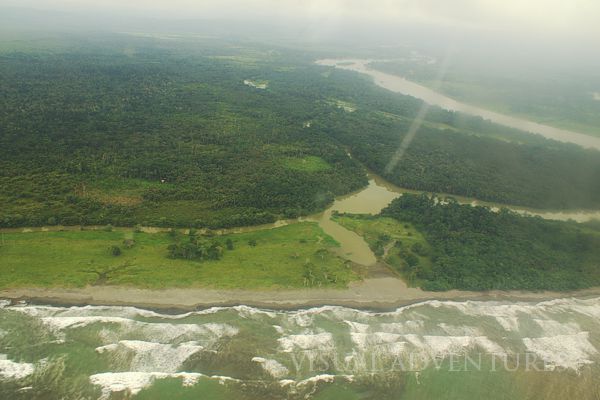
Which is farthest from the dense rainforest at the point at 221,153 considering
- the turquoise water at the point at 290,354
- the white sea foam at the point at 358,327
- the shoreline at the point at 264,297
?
the white sea foam at the point at 358,327

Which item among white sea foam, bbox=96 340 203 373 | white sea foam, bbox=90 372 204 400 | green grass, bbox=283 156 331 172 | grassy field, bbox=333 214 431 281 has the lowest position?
white sea foam, bbox=90 372 204 400

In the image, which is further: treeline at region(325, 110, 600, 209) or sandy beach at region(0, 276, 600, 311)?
treeline at region(325, 110, 600, 209)

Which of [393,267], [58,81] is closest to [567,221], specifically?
[393,267]

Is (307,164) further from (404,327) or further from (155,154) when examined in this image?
(404,327)

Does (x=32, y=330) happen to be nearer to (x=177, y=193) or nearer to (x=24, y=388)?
(x=24, y=388)

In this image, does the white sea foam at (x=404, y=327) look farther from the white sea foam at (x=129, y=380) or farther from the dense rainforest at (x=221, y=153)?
the dense rainforest at (x=221, y=153)

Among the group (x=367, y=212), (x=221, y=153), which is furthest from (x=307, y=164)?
(x=367, y=212)

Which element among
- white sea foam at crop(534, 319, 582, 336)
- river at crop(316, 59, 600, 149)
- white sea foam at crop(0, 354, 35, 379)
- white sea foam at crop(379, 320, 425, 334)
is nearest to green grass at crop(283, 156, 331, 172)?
white sea foam at crop(379, 320, 425, 334)

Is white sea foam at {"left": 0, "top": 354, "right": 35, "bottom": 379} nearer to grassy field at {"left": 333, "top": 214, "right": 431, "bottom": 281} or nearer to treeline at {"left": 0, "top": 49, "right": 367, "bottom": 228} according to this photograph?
treeline at {"left": 0, "top": 49, "right": 367, "bottom": 228}
